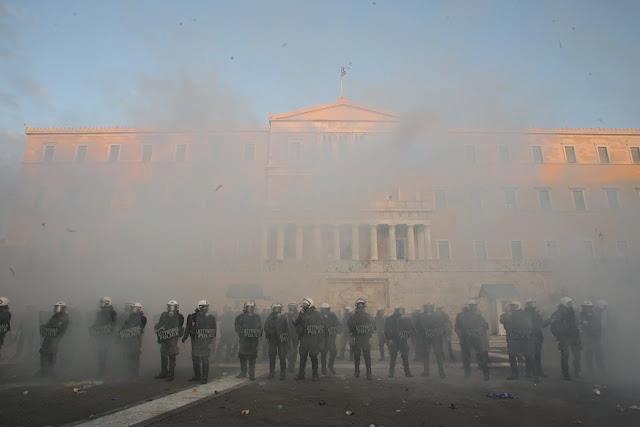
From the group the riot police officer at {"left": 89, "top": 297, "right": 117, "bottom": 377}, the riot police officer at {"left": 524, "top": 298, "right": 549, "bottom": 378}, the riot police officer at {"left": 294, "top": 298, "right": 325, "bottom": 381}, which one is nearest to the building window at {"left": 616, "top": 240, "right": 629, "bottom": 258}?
the riot police officer at {"left": 524, "top": 298, "right": 549, "bottom": 378}

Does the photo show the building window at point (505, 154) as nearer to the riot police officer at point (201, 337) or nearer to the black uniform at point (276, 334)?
the black uniform at point (276, 334)

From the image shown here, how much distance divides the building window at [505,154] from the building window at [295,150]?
20090mm

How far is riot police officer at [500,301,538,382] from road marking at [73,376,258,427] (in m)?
6.32

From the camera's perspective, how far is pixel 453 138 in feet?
97.8

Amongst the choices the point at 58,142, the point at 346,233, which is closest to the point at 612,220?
the point at 346,233

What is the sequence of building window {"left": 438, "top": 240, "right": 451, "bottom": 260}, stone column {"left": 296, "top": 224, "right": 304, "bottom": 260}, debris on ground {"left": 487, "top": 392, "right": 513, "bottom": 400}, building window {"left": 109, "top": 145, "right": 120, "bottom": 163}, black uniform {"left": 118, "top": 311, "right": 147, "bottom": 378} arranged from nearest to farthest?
1. debris on ground {"left": 487, "top": 392, "right": 513, "bottom": 400}
2. black uniform {"left": 118, "top": 311, "right": 147, "bottom": 378}
3. stone column {"left": 296, "top": 224, "right": 304, "bottom": 260}
4. building window {"left": 438, "top": 240, "right": 451, "bottom": 260}
5. building window {"left": 109, "top": 145, "right": 120, "bottom": 163}

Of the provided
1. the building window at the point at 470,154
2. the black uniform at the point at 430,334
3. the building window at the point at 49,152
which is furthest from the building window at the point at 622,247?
the building window at the point at 49,152

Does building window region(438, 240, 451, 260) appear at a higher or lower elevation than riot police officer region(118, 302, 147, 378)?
higher

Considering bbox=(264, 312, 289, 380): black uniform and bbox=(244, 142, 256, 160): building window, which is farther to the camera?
bbox=(244, 142, 256, 160): building window

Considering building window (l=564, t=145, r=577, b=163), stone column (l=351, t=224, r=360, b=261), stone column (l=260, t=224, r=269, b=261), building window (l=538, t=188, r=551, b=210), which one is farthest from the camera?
building window (l=564, t=145, r=577, b=163)

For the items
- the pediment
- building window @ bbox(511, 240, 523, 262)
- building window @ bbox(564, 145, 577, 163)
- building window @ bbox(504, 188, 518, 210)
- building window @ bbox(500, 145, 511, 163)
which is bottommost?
building window @ bbox(511, 240, 523, 262)

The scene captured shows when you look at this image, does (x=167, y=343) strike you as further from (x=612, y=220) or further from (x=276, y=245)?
(x=612, y=220)

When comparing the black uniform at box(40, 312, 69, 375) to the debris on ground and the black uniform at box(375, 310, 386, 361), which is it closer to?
the debris on ground

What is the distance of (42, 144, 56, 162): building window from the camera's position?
43.9 meters
